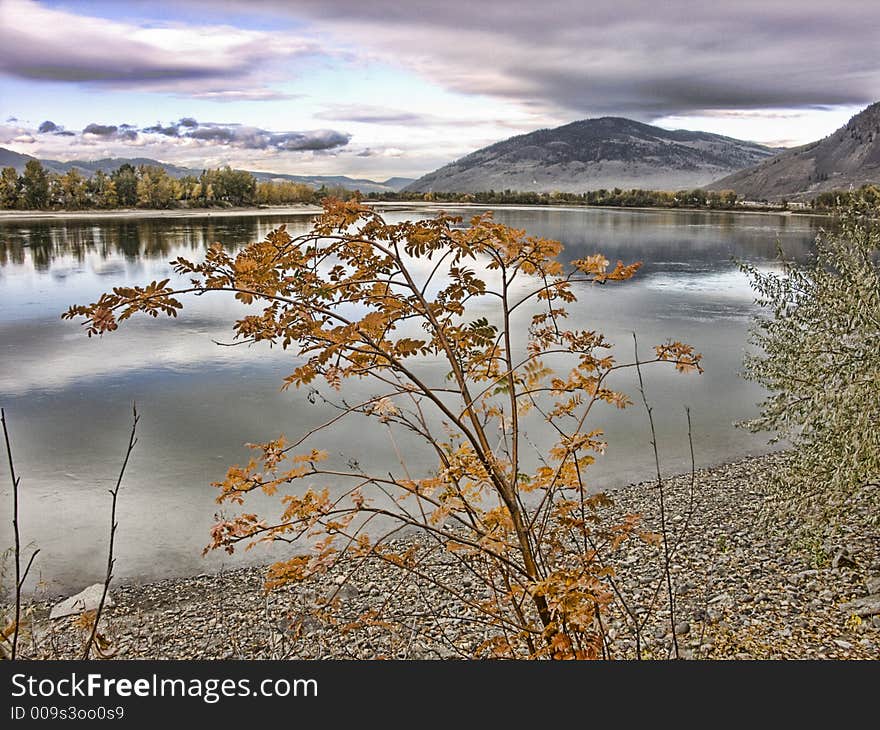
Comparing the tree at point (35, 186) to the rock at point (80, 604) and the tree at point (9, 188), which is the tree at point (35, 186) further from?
the rock at point (80, 604)

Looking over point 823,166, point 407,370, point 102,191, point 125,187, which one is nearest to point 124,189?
point 125,187

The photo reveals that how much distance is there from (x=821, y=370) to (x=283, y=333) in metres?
5.44

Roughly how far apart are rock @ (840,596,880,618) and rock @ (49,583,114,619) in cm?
645

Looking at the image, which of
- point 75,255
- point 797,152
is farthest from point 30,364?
point 797,152

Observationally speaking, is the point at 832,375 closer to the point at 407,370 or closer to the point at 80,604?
the point at 407,370

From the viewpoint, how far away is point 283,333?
8.64 ft

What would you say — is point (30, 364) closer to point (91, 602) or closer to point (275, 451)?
point (91, 602)

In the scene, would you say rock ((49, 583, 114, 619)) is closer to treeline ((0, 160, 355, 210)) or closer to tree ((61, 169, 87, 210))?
treeline ((0, 160, 355, 210))

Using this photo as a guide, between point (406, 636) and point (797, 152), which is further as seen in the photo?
point (797, 152)

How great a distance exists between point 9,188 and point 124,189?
11990 mm

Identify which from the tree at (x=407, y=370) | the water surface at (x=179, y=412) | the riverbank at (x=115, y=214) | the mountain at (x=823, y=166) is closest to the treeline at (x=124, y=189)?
the riverbank at (x=115, y=214)

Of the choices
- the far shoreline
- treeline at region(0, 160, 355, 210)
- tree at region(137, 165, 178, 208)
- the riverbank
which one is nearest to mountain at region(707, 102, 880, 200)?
the far shoreline

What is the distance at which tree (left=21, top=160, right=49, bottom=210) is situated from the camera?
261 ft

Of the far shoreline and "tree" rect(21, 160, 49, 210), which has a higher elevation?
"tree" rect(21, 160, 49, 210)
